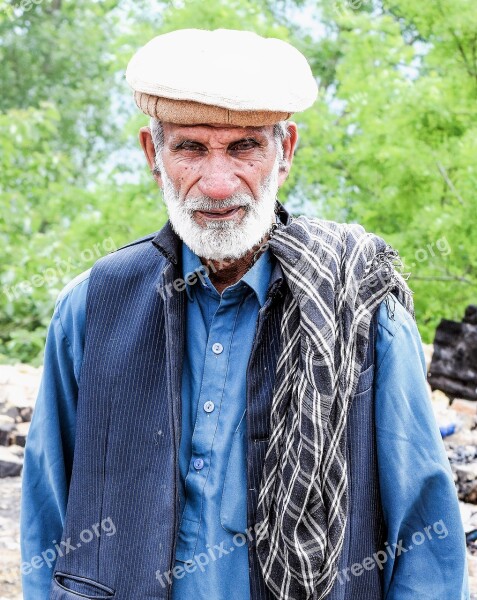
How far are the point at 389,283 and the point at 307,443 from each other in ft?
1.35

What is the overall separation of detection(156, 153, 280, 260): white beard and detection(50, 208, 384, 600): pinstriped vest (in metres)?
0.08

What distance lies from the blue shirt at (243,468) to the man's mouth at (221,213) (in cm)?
14

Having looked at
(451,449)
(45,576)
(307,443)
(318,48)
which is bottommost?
(451,449)

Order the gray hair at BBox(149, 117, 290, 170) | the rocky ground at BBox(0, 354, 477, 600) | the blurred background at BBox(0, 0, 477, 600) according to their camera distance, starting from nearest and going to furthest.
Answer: the gray hair at BBox(149, 117, 290, 170)
the rocky ground at BBox(0, 354, 477, 600)
the blurred background at BBox(0, 0, 477, 600)

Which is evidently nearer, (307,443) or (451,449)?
(307,443)

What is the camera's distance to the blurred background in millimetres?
6652

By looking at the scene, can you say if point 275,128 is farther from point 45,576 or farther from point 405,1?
point 405,1

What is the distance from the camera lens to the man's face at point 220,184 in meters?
1.77

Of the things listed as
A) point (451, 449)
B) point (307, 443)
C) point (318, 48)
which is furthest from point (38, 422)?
point (318, 48)

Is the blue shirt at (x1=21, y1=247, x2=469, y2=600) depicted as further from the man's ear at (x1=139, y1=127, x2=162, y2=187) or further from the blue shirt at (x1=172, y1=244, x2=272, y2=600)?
the man's ear at (x1=139, y1=127, x2=162, y2=187)

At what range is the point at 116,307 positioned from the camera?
6.15 ft

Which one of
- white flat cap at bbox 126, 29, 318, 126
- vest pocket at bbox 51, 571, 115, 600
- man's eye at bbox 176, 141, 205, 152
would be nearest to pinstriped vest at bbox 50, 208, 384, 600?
vest pocket at bbox 51, 571, 115, 600

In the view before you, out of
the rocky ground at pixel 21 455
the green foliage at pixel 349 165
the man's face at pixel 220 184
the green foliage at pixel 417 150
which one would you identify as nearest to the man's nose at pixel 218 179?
the man's face at pixel 220 184

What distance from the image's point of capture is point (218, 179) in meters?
1.76
